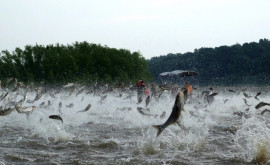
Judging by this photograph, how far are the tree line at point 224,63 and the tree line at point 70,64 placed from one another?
3502cm

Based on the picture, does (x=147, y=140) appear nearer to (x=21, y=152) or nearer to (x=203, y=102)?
(x=21, y=152)

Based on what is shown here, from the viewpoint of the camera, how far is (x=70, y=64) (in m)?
67.3

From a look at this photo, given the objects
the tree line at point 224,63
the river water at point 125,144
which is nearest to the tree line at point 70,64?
the tree line at point 224,63

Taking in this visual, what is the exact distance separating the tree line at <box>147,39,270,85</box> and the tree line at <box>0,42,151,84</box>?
35018 mm

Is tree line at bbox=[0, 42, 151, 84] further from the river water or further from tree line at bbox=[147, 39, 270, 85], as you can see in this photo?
the river water

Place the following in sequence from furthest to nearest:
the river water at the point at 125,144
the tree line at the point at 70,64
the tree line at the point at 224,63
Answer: the tree line at the point at 224,63, the tree line at the point at 70,64, the river water at the point at 125,144

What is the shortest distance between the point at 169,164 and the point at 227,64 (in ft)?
352

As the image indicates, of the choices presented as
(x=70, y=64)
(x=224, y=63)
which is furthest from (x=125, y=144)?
(x=224, y=63)

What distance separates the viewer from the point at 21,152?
10.1 meters

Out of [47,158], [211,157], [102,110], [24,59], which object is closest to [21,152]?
[47,158]

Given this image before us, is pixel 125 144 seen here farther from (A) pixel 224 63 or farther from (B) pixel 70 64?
(A) pixel 224 63

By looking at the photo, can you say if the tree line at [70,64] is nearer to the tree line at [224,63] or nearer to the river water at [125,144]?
the tree line at [224,63]

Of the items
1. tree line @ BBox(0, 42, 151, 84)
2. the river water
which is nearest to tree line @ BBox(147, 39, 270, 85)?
tree line @ BBox(0, 42, 151, 84)

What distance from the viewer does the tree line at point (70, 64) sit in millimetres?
66000
